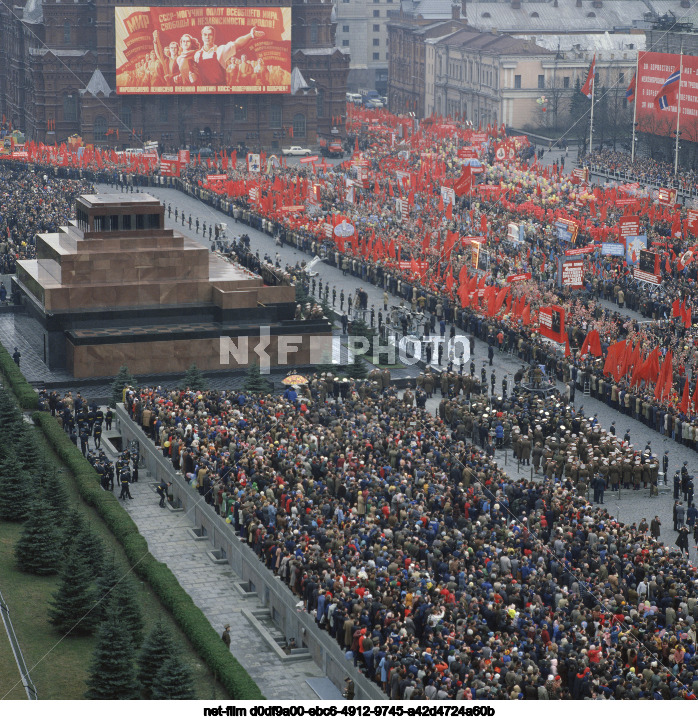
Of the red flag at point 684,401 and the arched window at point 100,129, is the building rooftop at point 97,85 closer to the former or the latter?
the arched window at point 100,129

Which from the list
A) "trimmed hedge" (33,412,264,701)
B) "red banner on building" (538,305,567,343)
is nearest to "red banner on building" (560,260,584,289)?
"red banner on building" (538,305,567,343)

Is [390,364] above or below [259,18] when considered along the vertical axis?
below

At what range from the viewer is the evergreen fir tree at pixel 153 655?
31.0 meters

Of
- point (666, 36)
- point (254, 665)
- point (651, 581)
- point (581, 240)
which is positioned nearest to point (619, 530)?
point (651, 581)

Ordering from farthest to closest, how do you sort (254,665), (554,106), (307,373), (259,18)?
(554,106), (259,18), (307,373), (254,665)

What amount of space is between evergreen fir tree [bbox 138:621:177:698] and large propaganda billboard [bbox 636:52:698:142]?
75.9 meters

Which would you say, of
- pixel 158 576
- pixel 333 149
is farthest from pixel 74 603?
pixel 333 149

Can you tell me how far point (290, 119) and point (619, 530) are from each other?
9723 cm

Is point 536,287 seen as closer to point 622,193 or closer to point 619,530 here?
point 622,193

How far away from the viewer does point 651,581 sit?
35.7 m

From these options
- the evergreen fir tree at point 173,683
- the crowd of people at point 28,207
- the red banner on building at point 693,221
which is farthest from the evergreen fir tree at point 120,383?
the red banner on building at point 693,221

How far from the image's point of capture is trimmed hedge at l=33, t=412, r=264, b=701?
108 ft

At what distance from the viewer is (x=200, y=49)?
12588 centimetres

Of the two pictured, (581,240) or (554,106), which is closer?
(581,240)
